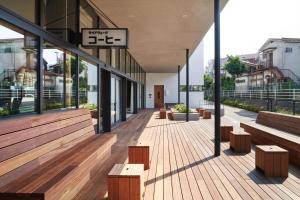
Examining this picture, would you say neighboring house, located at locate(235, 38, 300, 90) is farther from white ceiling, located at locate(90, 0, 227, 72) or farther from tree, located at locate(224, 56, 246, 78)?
white ceiling, located at locate(90, 0, 227, 72)

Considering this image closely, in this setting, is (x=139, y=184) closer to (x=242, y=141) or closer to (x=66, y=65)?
(x=66, y=65)

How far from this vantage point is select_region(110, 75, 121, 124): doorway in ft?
39.8

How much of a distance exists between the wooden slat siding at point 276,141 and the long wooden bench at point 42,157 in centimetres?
334

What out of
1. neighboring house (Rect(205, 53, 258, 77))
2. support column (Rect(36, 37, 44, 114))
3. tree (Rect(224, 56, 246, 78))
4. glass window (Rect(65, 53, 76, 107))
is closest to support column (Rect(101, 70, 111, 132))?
glass window (Rect(65, 53, 76, 107))

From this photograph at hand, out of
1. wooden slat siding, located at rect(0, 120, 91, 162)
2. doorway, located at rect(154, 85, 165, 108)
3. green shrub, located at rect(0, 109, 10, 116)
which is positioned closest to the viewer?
wooden slat siding, located at rect(0, 120, 91, 162)

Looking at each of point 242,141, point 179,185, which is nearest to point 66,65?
point 179,185

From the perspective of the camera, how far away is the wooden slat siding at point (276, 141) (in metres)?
5.89

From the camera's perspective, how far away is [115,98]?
42.7 feet

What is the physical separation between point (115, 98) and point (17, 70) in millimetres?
9182

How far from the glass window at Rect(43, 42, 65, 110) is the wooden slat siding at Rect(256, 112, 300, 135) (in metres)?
4.95

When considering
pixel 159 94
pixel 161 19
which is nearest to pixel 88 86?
pixel 161 19

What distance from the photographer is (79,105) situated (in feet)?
22.8

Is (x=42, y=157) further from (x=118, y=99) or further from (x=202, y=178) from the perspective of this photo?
(x=118, y=99)

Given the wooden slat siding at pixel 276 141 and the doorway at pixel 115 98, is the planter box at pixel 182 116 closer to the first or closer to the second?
the doorway at pixel 115 98
